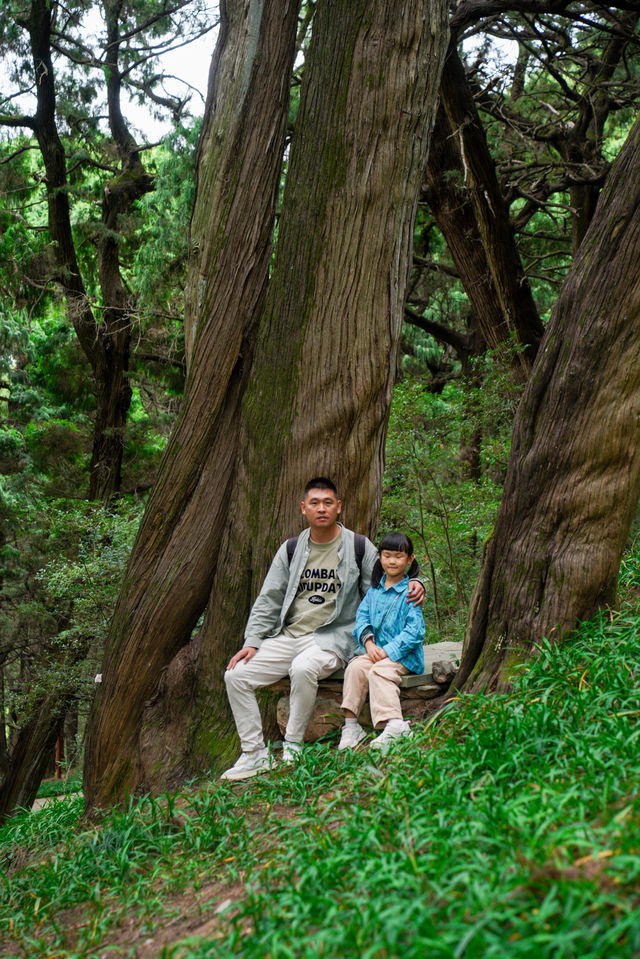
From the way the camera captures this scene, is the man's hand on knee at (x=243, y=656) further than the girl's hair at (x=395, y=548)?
Yes

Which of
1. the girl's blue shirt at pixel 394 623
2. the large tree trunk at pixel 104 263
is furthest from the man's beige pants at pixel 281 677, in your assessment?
the large tree trunk at pixel 104 263

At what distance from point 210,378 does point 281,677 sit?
2114 mm

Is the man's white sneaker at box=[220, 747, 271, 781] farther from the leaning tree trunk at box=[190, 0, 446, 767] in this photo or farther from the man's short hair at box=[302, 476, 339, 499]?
the man's short hair at box=[302, 476, 339, 499]

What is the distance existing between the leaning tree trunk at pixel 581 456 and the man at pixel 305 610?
25.3 inches

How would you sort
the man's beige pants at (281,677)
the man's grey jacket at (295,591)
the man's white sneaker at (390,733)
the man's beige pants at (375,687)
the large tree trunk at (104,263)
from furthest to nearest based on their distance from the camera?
the large tree trunk at (104,263), the man's grey jacket at (295,591), the man's beige pants at (281,677), the man's beige pants at (375,687), the man's white sneaker at (390,733)

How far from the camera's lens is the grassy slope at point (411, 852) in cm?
Answer: 206

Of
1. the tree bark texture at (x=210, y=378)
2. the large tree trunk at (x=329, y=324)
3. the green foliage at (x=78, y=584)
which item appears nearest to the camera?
the large tree trunk at (x=329, y=324)

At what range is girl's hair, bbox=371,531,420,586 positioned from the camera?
446 cm

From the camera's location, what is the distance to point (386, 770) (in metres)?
3.50

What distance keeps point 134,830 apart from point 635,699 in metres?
2.47

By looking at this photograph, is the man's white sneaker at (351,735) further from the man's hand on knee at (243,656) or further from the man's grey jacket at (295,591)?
the man's hand on knee at (243,656)

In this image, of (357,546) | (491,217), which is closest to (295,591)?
(357,546)

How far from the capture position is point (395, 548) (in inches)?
175

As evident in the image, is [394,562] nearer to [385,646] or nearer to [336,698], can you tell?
[385,646]
